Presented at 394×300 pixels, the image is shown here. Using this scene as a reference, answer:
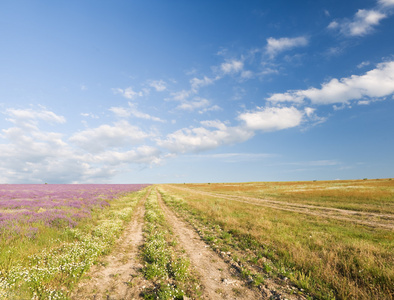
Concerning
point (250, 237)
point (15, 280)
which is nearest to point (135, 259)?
point (15, 280)

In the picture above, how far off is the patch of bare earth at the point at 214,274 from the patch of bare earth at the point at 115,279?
249 cm

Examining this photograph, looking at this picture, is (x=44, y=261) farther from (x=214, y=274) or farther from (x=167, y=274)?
(x=214, y=274)

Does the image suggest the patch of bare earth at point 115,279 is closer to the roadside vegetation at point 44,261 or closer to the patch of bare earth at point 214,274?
the roadside vegetation at point 44,261

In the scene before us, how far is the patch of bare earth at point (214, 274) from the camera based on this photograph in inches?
251

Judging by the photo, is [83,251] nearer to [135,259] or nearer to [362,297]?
[135,259]

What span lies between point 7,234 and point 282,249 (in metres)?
16.0

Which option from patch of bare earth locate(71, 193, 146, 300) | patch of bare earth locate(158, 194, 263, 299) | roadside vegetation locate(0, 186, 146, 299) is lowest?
patch of bare earth locate(158, 194, 263, 299)

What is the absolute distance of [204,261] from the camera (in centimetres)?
900

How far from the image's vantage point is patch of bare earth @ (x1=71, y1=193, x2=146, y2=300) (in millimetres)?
6297

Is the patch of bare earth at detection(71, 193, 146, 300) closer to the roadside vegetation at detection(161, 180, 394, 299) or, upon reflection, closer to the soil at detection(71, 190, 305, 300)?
the soil at detection(71, 190, 305, 300)

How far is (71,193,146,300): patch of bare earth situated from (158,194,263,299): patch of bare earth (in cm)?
249

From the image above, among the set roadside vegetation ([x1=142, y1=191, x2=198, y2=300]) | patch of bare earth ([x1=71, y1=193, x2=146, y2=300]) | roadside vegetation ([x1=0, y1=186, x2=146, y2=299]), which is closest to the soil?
patch of bare earth ([x1=71, y1=193, x2=146, y2=300])

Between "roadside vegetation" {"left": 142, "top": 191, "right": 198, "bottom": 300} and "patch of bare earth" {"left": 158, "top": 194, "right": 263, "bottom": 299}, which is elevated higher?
"roadside vegetation" {"left": 142, "top": 191, "right": 198, "bottom": 300}

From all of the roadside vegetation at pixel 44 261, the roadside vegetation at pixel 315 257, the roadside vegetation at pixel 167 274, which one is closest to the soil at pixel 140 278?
the roadside vegetation at pixel 167 274
